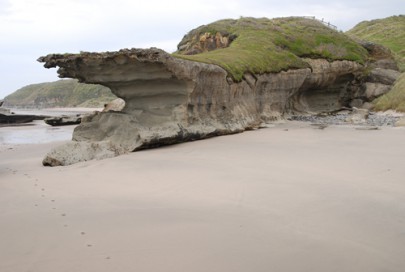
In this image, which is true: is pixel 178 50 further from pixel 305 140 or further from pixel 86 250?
pixel 86 250

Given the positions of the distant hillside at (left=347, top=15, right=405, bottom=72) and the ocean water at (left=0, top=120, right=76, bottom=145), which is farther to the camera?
the distant hillside at (left=347, top=15, right=405, bottom=72)

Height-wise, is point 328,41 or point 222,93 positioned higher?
point 328,41

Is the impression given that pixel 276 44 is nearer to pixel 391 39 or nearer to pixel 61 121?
pixel 61 121

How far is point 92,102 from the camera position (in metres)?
92.8

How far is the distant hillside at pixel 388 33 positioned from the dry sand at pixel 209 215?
87.1 feet

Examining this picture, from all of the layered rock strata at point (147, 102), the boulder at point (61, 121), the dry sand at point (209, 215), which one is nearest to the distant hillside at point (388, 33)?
the layered rock strata at point (147, 102)

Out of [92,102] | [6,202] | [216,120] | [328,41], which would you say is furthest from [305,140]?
[92,102]

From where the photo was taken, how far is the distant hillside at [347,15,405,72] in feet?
124

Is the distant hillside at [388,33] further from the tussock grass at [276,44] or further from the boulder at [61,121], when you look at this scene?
the boulder at [61,121]

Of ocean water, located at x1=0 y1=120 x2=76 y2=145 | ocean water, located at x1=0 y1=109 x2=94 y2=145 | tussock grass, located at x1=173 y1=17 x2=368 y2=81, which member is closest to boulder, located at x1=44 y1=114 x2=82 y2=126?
ocean water, located at x1=0 y1=109 x2=94 y2=145

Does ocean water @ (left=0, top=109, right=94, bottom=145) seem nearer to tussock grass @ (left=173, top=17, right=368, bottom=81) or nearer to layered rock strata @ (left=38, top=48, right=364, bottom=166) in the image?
layered rock strata @ (left=38, top=48, right=364, bottom=166)

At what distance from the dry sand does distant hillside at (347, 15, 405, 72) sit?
2655 centimetres

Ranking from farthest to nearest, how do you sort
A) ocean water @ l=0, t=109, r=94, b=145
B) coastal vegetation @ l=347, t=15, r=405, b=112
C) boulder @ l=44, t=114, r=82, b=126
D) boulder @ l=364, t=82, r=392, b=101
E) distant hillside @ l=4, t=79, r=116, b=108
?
distant hillside @ l=4, t=79, r=116, b=108 → boulder @ l=44, t=114, r=82, b=126 → boulder @ l=364, t=82, r=392, b=101 → coastal vegetation @ l=347, t=15, r=405, b=112 → ocean water @ l=0, t=109, r=94, b=145

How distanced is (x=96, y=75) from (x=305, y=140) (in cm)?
595
